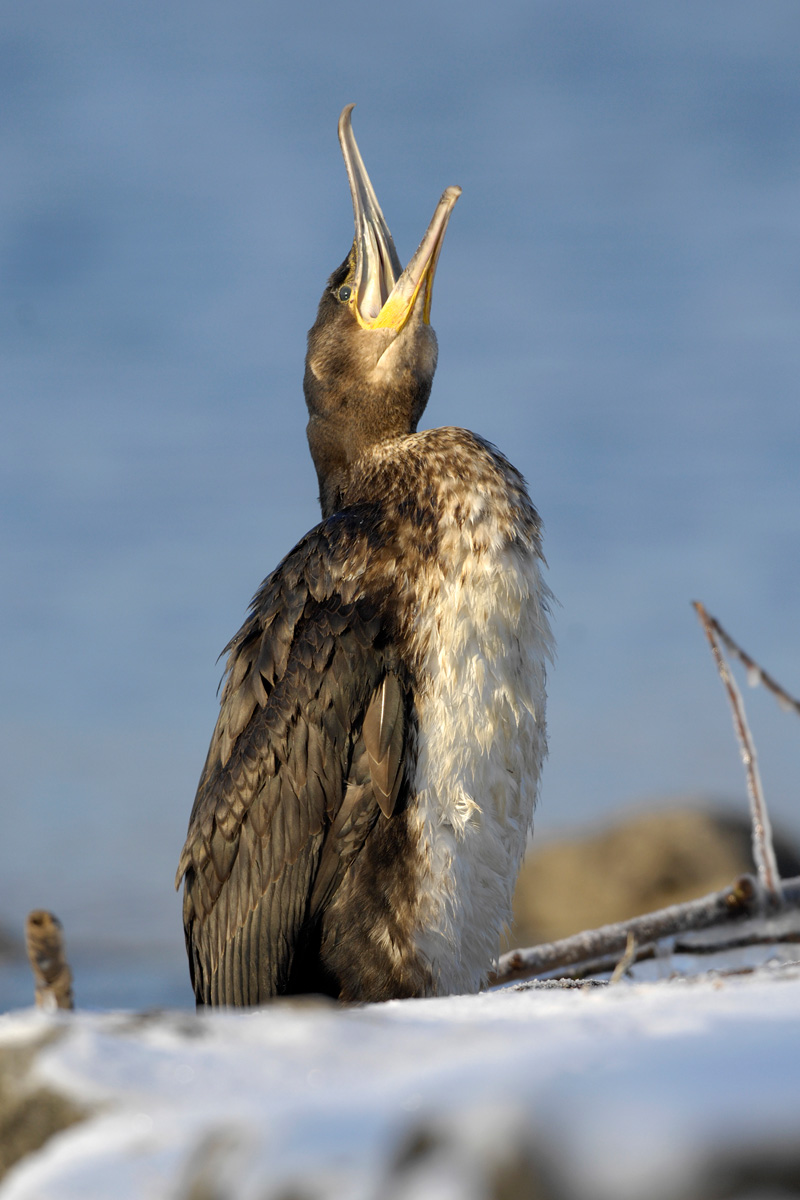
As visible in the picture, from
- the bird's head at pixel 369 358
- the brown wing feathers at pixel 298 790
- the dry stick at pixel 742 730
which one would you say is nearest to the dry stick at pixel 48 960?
the brown wing feathers at pixel 298 790

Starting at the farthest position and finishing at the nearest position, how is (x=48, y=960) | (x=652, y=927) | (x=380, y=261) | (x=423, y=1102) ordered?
1. (x=380, y=261)
2. (x=652, y=927)
3. (x=48, y=960)
4. (x=423, y=1102)

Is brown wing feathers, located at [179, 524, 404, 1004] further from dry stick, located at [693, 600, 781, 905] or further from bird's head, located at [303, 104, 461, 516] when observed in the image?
bird's head, located at [303, 104, 461, 516]

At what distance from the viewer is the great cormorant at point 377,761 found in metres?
4.36

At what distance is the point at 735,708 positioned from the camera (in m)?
→ 4.21

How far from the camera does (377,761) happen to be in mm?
4328

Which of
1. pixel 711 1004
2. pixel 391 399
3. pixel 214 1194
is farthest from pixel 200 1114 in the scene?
pixel 391 399

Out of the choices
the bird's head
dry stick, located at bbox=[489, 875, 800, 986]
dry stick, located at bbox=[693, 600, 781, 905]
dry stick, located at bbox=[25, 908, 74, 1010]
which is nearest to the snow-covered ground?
dry stick, located at bbox=[25, 908, 74, 1010]

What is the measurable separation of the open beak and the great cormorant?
5.12 ft

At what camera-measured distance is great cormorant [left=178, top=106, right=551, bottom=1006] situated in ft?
14.3

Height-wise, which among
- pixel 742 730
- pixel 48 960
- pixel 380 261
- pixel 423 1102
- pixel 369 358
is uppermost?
pixel 380 261

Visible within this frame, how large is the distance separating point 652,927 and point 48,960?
10.3ft

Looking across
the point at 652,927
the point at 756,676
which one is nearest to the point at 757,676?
the point at 756,676

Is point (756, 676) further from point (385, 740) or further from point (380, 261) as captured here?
point (380, 261)

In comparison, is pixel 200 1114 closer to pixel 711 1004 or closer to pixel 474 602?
pixel 711 1004
